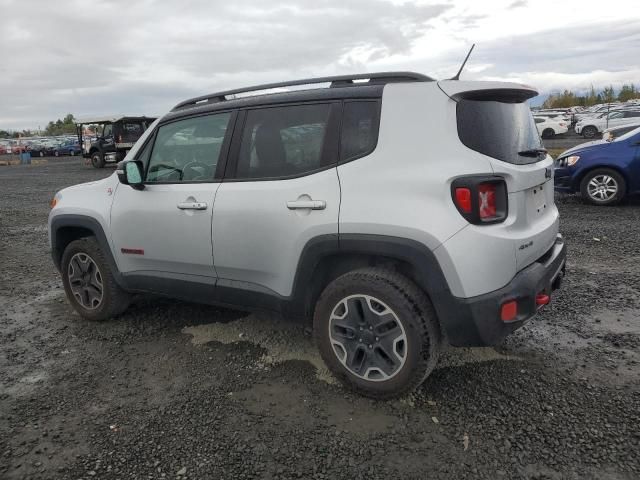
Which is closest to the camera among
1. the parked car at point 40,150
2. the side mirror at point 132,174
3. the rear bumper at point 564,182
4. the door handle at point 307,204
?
the door handle at point 307,204

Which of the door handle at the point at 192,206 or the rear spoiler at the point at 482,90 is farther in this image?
the door handle at the point at 192,206

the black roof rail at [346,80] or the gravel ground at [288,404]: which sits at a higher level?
the black roof rail at [346,80]

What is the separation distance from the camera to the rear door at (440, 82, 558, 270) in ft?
9.06

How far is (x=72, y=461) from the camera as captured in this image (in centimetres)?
260

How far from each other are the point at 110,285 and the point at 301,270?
2.02 meters

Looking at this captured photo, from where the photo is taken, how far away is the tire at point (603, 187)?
28.2ft

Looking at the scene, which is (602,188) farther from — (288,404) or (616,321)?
(288,404)

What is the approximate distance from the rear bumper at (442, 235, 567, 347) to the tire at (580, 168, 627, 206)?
6.89 meters

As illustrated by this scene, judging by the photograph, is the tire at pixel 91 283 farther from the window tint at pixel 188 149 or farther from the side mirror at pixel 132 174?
the window tint at pixel 188 149

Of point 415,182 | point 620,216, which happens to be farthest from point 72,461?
point 620,216

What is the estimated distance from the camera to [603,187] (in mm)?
8758

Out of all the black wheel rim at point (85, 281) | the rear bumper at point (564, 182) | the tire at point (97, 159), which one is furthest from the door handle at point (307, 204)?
the tire at point (97, 159)

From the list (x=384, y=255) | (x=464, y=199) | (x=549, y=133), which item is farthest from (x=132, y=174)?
(x=549, y=133)

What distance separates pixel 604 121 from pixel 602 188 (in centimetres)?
2289
